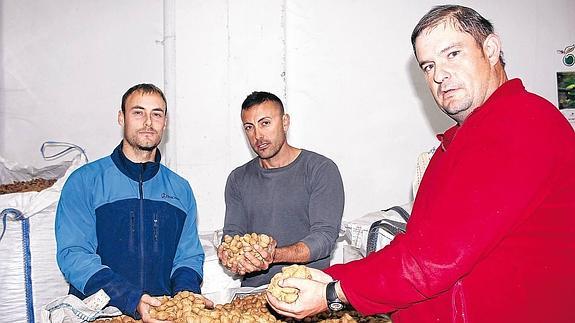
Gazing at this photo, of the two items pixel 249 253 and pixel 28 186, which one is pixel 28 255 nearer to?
pixel 28 186

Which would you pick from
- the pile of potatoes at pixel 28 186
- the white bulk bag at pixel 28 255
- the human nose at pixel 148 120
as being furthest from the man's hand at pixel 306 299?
the pile of potatoes at pixel 28 186

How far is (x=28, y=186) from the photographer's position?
3361 millimetres

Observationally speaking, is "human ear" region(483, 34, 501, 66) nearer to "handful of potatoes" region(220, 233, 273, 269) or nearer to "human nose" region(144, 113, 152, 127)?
"handful of potatoes" region(220, 233, 273, 269)

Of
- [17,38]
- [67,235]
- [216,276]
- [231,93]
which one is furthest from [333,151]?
[17,38]

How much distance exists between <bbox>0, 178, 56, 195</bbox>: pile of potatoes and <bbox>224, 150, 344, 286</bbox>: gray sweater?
1172mm

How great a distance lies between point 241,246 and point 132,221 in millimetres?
510

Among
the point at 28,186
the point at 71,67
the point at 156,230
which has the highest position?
the point at 71,67

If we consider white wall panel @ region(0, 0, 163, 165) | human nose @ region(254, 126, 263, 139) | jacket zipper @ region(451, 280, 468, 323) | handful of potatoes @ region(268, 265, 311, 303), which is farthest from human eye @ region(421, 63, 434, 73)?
white wall panel @ region(0, 0, 163, 165)

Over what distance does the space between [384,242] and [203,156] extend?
1.85 meters

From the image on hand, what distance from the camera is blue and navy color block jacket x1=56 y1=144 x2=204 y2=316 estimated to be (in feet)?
7.93

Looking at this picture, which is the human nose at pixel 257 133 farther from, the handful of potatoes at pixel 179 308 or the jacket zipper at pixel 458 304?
the jacket zipper at pixel 458 304

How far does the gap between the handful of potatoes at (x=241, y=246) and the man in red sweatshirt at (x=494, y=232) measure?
109 centimetres

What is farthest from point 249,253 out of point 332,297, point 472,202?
point 472,202

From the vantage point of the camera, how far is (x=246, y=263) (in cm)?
251
